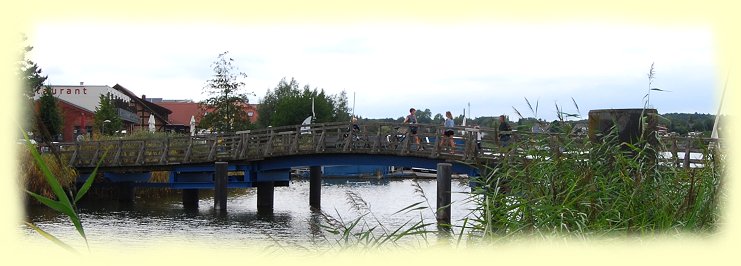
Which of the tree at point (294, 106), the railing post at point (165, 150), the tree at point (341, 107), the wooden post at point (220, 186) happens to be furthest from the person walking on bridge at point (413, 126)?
the tree at point (341, 107)

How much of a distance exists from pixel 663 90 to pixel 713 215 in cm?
165

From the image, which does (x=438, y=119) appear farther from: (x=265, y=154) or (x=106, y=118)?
(x=265, y=154)

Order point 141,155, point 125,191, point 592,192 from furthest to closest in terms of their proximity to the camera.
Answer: point 125,191 → point 141,155 → point 592,192

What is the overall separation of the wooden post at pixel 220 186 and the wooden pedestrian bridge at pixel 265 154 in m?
0.04

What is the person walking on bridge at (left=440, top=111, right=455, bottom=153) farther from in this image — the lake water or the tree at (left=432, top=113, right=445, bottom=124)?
the tree at (left=432, top=113, right=445, bottom=124)

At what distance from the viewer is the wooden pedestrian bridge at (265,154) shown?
2384 centimetres

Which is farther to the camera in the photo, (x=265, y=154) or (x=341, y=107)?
(x=341, y=107)

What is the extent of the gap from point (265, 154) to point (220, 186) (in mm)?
1824

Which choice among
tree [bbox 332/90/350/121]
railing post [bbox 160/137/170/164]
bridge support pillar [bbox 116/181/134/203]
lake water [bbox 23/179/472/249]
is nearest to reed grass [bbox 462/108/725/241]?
lake water [bbox 23/179/472/249]

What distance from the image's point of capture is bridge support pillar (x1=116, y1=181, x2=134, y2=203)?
2902cm

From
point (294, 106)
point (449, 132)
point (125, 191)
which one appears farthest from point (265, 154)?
point (294, 106)

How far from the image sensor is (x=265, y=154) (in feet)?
89.0

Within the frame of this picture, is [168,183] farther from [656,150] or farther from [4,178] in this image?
[4,178]

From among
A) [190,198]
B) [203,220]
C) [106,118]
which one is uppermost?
[106,118]
